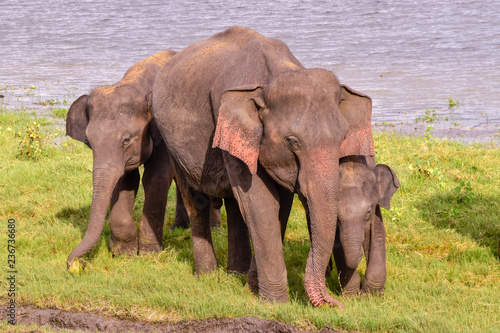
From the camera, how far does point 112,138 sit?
23.3 ft

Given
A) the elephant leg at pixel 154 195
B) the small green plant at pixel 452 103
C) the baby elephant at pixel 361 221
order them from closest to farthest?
the baby elephant at pixel 361 221 → the elephant leg at pixel 154 195 → the small green plant at pixel 452 103

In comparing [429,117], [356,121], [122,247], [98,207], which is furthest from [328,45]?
[356,121]

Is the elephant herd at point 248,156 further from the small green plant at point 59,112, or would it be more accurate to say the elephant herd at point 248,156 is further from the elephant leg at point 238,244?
the small green plant at point 59,112

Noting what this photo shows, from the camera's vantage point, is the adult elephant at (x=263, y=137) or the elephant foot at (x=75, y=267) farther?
the elephant foot at (x=75, y=267)

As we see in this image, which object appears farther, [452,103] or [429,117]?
[452,103]

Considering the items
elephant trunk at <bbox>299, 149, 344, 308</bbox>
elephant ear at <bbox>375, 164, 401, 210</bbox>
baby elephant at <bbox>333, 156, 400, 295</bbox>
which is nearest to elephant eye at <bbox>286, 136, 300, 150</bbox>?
elephant trunk at <bbox>299, 149, 344, 308</bbox>

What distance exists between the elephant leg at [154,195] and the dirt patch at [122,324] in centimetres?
172

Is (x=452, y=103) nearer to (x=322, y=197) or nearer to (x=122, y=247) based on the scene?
(x=122, y=247)

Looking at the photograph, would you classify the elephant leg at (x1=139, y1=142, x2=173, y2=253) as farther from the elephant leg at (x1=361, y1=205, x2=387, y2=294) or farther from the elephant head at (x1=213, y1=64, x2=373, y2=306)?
the elephant leg at (x1=361, y1=205, x2=387, y2=294)

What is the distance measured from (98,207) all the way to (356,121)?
8.80 ft

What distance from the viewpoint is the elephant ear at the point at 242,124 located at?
17.4ft

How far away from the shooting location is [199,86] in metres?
6.48

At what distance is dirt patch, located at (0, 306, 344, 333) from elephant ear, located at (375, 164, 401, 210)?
1197 millimetres

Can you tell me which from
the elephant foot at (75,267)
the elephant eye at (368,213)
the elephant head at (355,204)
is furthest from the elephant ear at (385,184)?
the elephant foot at (75,267)
